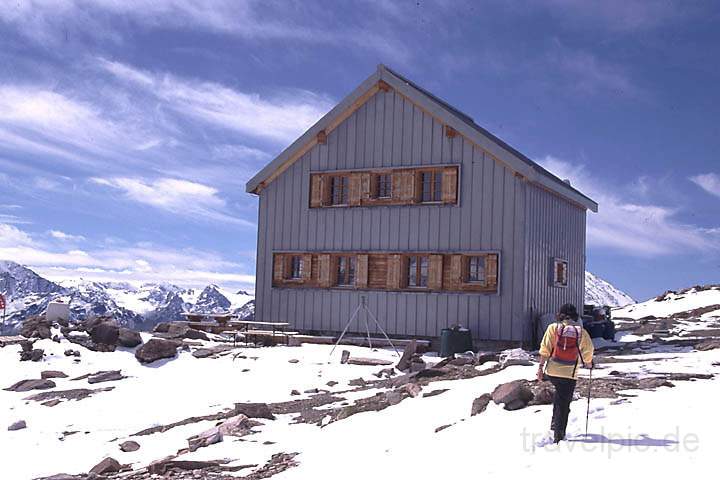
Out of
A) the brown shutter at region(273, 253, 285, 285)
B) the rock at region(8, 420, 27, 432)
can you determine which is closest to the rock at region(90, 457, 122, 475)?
the rock at region(8, 420, 27, 432)

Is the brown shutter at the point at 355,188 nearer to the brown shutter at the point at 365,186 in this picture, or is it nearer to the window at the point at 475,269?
the brown shutter at the point at 365,186

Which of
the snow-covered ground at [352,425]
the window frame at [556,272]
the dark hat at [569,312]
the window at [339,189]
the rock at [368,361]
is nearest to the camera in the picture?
the snow-covered ground at [352,425]

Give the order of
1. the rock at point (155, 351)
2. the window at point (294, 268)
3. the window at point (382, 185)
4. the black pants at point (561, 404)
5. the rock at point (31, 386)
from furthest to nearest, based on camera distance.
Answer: the window at point (294, 268), the window at point (382, 185), the rock at point (155, 351), the rock at point (31, 386), the black pants at point (561, 404)

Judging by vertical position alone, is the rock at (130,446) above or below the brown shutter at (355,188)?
below

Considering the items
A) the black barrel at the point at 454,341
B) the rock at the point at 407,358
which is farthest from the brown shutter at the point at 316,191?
the rock at the point at 407,358

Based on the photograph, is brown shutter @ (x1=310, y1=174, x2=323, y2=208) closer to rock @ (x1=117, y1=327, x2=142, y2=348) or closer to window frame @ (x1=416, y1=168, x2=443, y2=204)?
window frame @ (x1=416, y1=168, x2=443, y2=204)

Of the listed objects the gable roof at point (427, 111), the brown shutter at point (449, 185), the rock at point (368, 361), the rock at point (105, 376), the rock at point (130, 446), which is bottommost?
the rock at point (130, 446)

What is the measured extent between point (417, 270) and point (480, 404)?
12.5m

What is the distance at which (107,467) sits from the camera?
11.9 metres

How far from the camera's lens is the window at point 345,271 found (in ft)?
84.4

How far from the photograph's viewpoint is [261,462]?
11.2m

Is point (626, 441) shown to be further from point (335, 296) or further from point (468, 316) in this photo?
point (335, 296)

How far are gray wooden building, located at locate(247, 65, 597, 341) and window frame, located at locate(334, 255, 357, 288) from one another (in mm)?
46

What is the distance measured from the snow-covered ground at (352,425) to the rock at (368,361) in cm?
35
